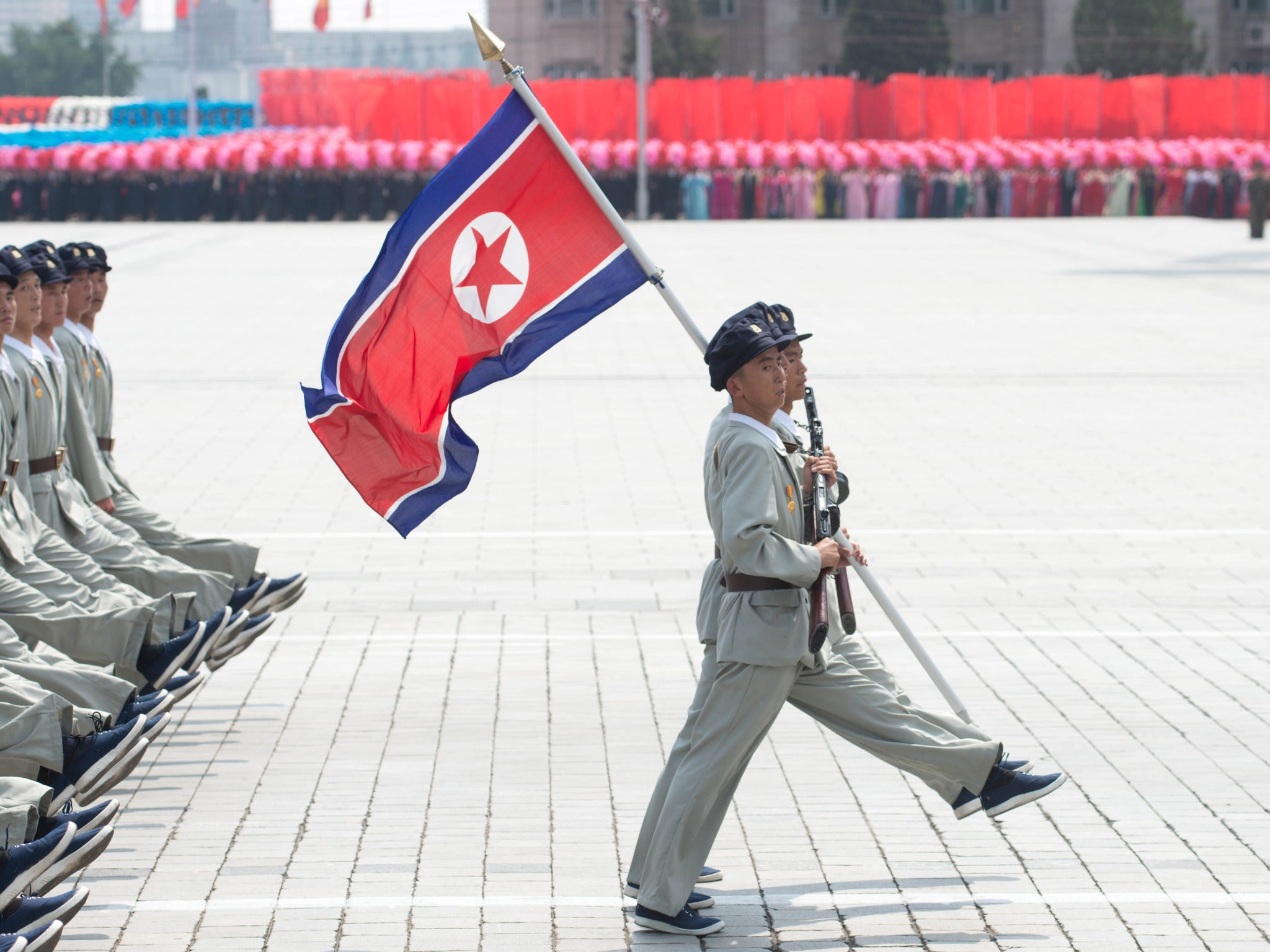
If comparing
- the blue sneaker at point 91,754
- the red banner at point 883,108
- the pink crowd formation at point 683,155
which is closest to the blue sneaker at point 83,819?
the blue sneaker at point 91,754

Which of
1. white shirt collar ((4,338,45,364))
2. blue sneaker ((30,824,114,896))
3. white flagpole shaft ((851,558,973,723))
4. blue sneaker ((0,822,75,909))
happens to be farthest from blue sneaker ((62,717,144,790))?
white flagpole shaft ((851,558,973,723))

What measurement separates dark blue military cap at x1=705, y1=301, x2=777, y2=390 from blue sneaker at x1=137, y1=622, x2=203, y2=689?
8.12ft

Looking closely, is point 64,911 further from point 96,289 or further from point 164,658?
point 96,289

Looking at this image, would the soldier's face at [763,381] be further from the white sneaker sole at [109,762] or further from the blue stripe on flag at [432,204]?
the white sneaker sole at [109,762]

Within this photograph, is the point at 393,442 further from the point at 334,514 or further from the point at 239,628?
the point at 334,514

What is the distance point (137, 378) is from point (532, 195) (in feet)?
42.5

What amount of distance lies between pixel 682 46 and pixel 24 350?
227 ft

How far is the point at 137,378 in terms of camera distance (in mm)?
17938

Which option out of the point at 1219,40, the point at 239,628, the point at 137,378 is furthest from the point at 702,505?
the point at 1219,40

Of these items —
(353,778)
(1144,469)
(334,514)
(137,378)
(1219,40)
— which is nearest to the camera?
(353,778)

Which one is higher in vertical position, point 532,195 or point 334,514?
point 532,195

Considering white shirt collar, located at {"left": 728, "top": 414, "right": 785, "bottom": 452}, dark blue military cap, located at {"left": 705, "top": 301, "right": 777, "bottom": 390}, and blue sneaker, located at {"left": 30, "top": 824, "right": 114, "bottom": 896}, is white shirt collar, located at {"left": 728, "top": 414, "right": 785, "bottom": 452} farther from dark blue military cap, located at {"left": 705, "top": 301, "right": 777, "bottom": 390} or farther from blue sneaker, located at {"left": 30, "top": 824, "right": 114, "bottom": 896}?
blue sneaker, located at {"left": 30, "top": 824, "right": 114, "bottom": 896}

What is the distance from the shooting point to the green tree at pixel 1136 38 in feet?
236

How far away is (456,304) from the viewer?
228 inches
